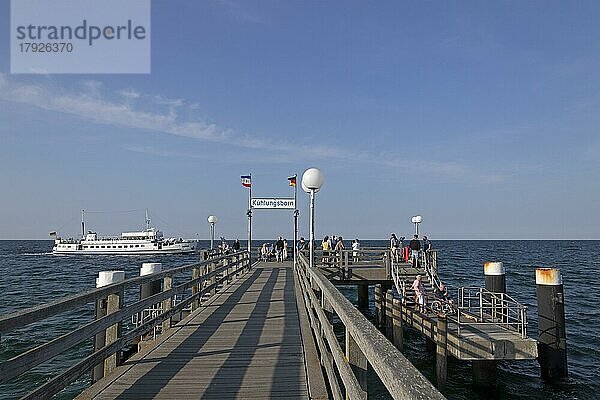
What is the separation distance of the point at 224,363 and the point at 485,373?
26.9 ft

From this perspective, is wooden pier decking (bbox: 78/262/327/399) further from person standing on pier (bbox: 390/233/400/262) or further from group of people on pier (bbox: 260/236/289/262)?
group of people on pier (bbox: 260/236/289/262)

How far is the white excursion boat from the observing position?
88.2 metres

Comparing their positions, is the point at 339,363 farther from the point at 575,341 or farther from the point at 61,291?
the point at 61,291

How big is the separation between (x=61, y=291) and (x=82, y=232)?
304 feet

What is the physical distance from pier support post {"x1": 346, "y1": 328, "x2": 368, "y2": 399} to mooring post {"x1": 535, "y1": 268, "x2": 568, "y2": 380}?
11.4 m

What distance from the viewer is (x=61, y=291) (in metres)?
30.8

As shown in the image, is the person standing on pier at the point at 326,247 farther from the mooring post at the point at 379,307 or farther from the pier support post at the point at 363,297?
the pier support post at the point at 363,297

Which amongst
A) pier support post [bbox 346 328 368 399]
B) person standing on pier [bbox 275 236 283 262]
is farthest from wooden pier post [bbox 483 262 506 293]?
person standing on pier [bbox 275 236 283 262]

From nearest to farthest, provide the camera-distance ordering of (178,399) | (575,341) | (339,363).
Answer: (339,363) < (178,399) < (575,341)

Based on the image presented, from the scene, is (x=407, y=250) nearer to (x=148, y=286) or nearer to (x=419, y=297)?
(x=419, y=297)

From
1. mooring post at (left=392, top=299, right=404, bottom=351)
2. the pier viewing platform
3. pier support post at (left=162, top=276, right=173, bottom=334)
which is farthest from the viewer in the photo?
mooring post at (left=392, top=299, right=404, bottom=351)

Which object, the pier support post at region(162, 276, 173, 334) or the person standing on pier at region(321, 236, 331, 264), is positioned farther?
the person standing on pier at region(321, 236, 331, 264)

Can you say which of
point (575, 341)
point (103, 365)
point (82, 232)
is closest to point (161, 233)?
point (82, 232)

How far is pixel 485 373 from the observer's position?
1201cm
